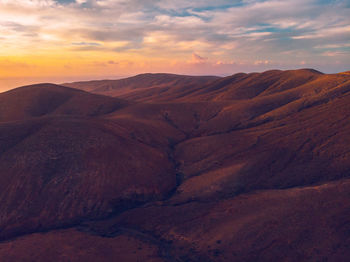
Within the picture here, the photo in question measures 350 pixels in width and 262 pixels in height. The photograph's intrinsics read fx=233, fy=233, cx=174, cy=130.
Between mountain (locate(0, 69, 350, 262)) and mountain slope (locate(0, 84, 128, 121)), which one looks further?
mountain slope (locate(0, 84, 128, 121))

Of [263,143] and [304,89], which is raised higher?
[304,89]

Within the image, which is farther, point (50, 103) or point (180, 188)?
point (50, 103)

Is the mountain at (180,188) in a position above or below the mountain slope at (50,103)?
below

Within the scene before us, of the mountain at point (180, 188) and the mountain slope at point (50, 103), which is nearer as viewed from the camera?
the mountain at point (180, 188)

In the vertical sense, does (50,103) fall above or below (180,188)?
above

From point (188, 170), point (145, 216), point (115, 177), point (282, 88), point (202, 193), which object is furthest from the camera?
point (282, 88)

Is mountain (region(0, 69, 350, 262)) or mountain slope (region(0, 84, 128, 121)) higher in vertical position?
mountain slope (region(0, 84, 128, 121))

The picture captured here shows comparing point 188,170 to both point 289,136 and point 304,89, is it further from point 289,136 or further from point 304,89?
point 304,89

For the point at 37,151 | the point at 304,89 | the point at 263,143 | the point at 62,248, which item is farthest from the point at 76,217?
the point at 304,89
